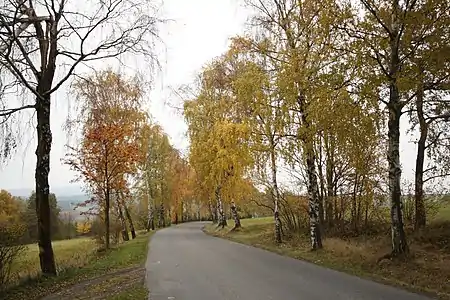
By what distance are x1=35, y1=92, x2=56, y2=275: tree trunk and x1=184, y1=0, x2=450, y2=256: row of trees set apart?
25.6ft

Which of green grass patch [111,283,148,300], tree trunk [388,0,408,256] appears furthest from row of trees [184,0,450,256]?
green grass patch [111,283,148,300]

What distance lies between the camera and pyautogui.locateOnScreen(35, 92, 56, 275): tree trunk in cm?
1293

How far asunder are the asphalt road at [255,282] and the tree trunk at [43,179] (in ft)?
10.6

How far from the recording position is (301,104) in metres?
15.8

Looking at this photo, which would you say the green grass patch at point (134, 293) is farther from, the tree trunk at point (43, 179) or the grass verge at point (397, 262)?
the grass verge at point (397, 262)

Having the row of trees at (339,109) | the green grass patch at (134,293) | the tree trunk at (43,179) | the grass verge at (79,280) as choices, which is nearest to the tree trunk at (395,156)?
the row of trees at (339,109)

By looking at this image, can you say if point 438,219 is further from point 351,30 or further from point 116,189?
point 116,189

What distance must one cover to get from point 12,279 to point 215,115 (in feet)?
61.4

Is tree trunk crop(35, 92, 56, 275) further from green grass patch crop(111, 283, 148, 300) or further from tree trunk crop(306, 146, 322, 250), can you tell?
tree trunk crop(306, 146, 322, 250)

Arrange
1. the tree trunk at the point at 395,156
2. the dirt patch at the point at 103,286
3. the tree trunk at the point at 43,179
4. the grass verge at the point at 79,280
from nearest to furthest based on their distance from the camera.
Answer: the dirt patch at the point at 103,286 < the grass verge at the point at 79,280 < the tree trunk at the point at 395,156 < the tree trunk at the point at 43,179

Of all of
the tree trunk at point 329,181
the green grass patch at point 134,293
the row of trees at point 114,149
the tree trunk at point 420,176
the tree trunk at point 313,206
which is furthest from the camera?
the row of trees at point 114,149

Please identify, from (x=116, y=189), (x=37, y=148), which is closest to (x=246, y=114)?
(x=116, y=189)

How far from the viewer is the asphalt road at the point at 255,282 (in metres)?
8.51

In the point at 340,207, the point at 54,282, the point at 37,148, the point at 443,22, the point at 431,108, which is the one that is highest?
the point at 443,22
